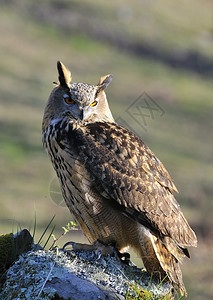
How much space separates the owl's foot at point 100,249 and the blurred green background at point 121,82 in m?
6.50

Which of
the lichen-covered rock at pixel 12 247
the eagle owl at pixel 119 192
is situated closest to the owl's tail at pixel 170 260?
the eagle owl at pixel 119 192

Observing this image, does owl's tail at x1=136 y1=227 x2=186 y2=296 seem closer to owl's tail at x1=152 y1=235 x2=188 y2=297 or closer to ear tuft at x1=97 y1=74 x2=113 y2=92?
owl's tail at x1=152 y1=235 x2=188 y2=297

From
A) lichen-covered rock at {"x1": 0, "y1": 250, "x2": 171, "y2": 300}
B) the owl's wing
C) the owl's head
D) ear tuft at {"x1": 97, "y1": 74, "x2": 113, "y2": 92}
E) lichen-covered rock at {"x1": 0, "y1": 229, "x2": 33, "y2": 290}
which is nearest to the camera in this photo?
lichen-covered rock at {"x1": 0, "y1": 250, "x2": 171, "y2": 300}

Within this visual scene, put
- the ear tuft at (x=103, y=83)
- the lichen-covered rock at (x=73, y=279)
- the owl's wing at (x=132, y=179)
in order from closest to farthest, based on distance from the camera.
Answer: the lichen-covered rock at (x=73, y=279)
the owl's wing at (x=132, y=179)
the ear tuft at (x=103, y=83)

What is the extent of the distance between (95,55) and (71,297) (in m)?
22.3

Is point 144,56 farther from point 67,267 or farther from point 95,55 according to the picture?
point 67,267

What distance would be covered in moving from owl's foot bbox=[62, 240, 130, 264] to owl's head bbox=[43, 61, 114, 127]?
2.76ft

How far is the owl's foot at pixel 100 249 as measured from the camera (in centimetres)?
400

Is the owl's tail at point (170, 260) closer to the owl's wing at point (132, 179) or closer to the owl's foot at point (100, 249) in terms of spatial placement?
the owl's wing at point (132, 179)

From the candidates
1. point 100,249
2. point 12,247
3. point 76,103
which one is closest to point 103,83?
point 76,103

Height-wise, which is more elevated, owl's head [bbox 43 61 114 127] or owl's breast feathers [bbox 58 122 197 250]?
owl's head [bbox 43 61 114 127]

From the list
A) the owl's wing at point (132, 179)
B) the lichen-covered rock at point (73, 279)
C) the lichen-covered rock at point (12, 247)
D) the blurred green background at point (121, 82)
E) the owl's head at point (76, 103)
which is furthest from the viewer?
the blurred green background at point (121, 82)

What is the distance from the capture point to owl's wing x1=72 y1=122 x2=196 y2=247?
4090 millimetres

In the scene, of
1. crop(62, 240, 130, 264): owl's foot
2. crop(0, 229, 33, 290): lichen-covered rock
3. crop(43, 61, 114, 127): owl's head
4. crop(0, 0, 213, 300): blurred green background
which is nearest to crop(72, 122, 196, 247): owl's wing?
crop(43, 61, 114, 127): owl's head
